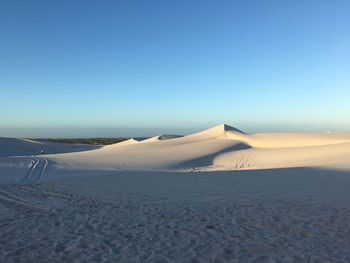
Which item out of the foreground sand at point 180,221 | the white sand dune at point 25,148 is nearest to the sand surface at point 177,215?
the foreground sand at point 180,221

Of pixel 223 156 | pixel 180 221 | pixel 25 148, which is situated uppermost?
pixel 25 148

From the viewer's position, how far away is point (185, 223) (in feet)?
27.2

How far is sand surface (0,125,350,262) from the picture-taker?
6371 mm

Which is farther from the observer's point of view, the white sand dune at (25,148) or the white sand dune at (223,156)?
the white sand dune at (25,148)

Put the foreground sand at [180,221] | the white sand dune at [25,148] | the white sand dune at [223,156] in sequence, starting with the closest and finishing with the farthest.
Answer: the foreground sand at [180,221], the white sand dune at [223,156], the white sand dune at [25,148]

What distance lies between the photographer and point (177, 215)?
9.12m

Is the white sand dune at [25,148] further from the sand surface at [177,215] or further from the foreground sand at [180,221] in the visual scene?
the foreground sand at [180,221]

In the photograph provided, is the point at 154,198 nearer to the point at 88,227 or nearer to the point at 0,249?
the point at 88,227

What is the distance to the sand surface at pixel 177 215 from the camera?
6371 millimetres

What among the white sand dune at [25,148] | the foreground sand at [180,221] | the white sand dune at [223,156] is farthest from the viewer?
the white sand dune at [25,148]

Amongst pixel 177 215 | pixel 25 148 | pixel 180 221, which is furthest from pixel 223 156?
pixel 25 148

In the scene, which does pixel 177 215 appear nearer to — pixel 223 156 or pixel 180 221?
pixel 180 221

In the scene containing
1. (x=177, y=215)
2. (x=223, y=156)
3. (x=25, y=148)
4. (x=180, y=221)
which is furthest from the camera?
(x=25, y=148)

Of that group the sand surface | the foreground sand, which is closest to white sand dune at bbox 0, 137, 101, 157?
the sand surface
